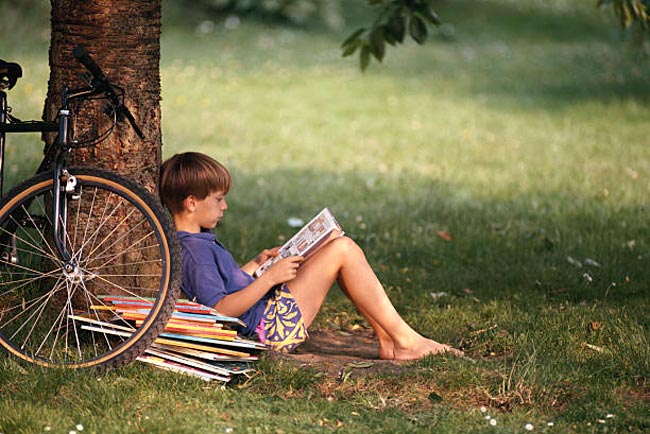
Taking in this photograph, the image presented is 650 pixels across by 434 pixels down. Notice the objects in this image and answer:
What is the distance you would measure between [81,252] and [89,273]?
183 mm

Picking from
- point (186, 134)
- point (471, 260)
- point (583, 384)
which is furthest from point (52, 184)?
point (186, 134)

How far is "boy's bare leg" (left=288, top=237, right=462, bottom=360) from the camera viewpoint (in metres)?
4.64

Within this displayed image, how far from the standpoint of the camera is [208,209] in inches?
184

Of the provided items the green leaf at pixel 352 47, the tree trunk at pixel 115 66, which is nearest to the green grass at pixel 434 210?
the tree trunk at pixel 115 66

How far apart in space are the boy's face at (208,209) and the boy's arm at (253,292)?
383 mm

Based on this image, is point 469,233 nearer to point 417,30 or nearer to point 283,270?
point 417,30

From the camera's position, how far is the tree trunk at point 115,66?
15.1 feet

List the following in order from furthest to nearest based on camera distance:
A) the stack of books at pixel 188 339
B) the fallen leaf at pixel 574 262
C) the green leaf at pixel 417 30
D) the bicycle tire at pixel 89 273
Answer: the fallen leaf at pixel 574 262 → the green leaf at pixel 417 30 → the stack of books at pixel 188 339 → the bicycle tire at pixel 89 273

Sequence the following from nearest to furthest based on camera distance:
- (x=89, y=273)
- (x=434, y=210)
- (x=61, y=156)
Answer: (x=61, y=156) < (x=89, y=273) < (x=434, y=210)

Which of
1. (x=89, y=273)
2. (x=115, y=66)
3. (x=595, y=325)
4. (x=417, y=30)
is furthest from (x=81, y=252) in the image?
(x=595, y=325)

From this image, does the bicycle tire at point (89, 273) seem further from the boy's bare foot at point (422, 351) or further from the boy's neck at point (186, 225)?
the boy's bare foot at point (422, 351)

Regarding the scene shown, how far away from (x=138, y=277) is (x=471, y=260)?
2.59 m

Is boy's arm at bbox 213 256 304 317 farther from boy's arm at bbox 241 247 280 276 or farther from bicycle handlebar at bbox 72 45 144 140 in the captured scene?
bicycle handlebar at bbox 72 45 144 140

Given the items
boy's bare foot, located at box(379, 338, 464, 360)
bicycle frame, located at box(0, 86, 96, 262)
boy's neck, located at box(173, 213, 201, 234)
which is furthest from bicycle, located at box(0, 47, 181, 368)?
boy's bare foot, located at box(379, 338, 464, 360)
